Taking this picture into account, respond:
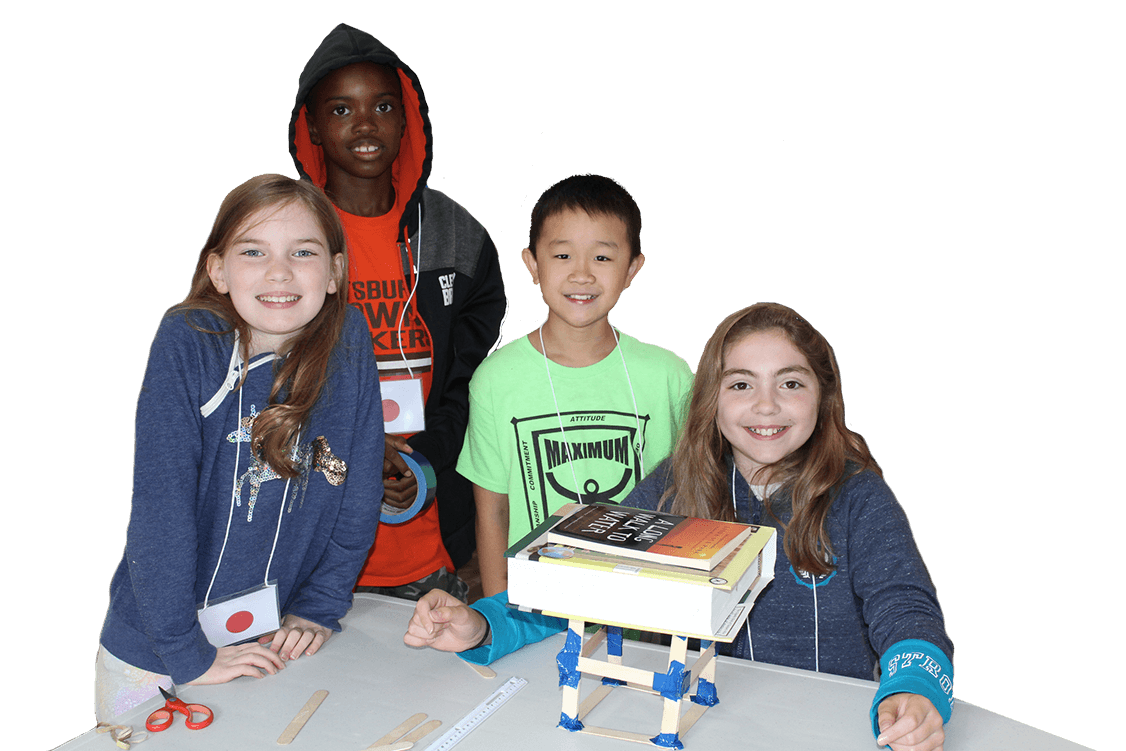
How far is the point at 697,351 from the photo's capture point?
3.29 meters

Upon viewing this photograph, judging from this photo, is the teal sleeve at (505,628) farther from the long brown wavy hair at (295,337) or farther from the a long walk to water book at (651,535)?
the long brown wavy hair at (295,337)

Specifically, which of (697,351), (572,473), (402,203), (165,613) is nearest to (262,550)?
(165,613)

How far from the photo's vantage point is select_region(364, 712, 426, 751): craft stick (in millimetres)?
1485

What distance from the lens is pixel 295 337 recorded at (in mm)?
1907

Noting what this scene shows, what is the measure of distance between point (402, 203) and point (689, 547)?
5.51 feet

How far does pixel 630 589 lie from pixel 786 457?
2.47 feet

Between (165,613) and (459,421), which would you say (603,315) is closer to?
(459,421)

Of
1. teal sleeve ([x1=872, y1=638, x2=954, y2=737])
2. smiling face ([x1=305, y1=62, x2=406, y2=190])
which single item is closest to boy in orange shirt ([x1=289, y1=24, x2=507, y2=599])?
smiling face ([x1=305, y1=62, x2=406, y2=190])

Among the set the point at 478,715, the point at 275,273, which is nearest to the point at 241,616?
the point at 478,715

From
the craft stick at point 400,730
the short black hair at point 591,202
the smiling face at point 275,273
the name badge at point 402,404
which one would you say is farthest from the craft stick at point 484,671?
the short black hair at point 591,202

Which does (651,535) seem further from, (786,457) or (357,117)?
(357,117)

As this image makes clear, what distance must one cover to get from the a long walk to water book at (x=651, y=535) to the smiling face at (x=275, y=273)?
29.3 inches

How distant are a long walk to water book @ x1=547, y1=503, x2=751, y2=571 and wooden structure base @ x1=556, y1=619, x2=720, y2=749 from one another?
0.46 ft

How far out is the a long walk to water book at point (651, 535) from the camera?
1392 millimetres
